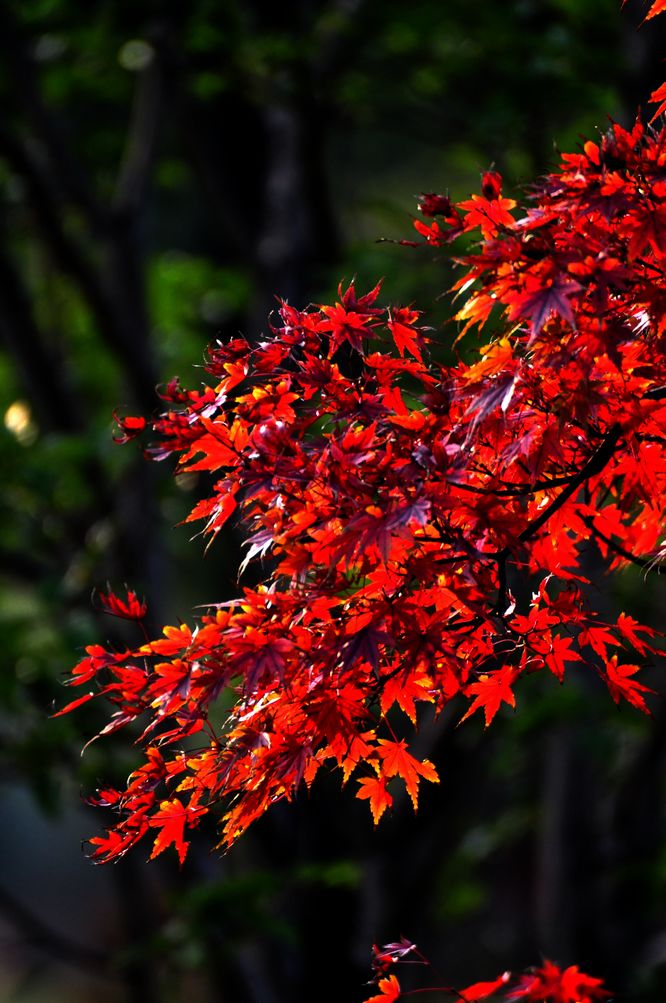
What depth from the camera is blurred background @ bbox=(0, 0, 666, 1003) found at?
5.15m

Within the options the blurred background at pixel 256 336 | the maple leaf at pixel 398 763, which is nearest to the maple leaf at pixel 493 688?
the maple leaf at pixel 398 763

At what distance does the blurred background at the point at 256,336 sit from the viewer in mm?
5152

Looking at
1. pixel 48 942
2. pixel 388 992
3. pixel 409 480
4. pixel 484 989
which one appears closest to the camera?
pixel 409 480

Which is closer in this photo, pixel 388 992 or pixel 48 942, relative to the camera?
pixel 388 992

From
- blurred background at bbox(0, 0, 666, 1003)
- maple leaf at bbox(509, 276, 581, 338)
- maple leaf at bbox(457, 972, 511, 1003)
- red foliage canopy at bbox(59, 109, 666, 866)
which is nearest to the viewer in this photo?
maple leaf at bbox(509, 276, 581, 338)

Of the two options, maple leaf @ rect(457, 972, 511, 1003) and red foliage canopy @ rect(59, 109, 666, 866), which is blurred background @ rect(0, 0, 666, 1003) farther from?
red foliage canopy @ rect(59, 109, 666, 866)

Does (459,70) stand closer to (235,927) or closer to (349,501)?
(235,927)

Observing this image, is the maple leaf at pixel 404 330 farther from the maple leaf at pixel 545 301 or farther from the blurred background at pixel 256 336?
the blurred background at pixel 256 336

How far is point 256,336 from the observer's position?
648 cm

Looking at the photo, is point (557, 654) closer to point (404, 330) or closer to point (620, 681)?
point (620, 681)

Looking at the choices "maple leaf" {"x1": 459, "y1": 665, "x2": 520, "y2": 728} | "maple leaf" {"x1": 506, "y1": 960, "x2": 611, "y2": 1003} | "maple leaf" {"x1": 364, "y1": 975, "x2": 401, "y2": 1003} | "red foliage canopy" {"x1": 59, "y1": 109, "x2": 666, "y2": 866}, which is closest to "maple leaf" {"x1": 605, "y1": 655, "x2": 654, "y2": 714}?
"red foliage canopy" {"x1": 59, "y1": 109, "x2": 666, "y2": 866}

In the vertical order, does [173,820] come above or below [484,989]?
above

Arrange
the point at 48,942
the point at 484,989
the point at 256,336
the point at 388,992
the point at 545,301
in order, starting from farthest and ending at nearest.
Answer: the point at 256,336
the point at 48,942
the point at 388,992
the point at 484,989
the point at 545,301

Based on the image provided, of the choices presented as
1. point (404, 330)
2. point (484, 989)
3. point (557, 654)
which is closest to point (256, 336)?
point (404, 330)
